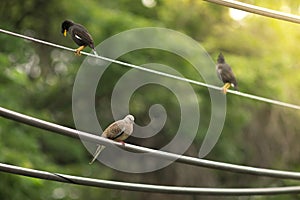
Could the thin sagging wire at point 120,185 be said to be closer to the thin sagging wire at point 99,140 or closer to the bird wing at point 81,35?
the thin sagging wire at point 99,140

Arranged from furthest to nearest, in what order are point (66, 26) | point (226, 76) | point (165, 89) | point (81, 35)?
point (165, 89)
point (226, 76)
point (66, 26)
point (81, 35)

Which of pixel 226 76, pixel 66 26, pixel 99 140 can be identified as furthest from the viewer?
pixel 226 76

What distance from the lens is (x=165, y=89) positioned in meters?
14.2

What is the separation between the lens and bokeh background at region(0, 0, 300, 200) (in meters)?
13.8

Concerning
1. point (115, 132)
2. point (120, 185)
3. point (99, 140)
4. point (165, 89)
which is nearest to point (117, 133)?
point (115, 132)

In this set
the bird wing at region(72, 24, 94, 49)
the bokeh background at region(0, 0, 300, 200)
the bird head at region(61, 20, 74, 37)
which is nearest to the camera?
the bird wing at region(72, 24, 94, 49)

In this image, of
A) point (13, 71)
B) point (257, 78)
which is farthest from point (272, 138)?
point (13, 71)

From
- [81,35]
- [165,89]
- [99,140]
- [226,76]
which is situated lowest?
[99,140]

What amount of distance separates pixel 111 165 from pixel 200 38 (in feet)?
10.1

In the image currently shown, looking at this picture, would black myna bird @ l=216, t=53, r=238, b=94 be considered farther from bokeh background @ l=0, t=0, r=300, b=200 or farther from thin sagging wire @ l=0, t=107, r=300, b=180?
bokeh background @ l=0, t=0, r=300, b=200

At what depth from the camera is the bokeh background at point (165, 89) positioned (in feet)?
45.4

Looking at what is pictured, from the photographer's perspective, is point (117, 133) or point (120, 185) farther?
point (117, 133)

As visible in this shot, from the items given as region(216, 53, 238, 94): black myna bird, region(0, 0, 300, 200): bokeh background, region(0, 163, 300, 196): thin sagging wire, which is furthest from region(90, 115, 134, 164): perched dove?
region(0, 0, 300, 200): bokeh background

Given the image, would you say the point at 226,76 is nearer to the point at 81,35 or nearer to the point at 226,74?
the point at 226,74
